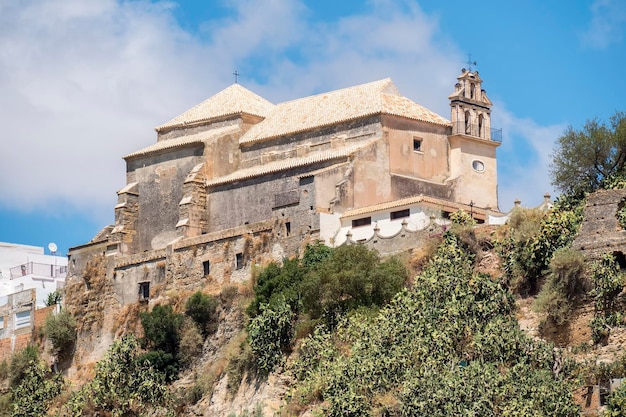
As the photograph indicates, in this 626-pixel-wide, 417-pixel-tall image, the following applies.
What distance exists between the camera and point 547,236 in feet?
146

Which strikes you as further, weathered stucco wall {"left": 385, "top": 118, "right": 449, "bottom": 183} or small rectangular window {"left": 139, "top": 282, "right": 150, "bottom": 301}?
small rectangular window {"left": 139, "top": 282, "right": 150, "bottom": 301}

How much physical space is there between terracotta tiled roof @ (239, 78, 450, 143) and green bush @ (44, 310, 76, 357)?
9.12 metres

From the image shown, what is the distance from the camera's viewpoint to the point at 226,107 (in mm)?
60656

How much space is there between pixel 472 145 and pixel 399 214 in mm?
6041

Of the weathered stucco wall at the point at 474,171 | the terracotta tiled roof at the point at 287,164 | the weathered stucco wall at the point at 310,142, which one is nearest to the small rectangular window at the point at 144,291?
the terracotta tiled roof at the point at 287,164

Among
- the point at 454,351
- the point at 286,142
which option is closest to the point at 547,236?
the point at 454,351

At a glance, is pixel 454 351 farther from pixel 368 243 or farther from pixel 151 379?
pixel 151 379

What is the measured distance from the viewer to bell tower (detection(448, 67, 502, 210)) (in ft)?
184

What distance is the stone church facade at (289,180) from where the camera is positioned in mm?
53062

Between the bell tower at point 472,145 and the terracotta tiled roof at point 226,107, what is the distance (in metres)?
8.13

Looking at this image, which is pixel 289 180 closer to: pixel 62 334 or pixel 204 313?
pixel 204 313

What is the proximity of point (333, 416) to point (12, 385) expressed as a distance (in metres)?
19.2

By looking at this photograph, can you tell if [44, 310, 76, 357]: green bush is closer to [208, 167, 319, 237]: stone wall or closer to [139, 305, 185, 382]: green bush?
[139, 305, 185, 382]: green bush

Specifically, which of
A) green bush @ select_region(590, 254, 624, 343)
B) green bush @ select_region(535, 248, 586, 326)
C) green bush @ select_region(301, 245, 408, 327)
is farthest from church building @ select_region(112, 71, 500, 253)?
green bush @ select_region(590, 254, 624, 343)
